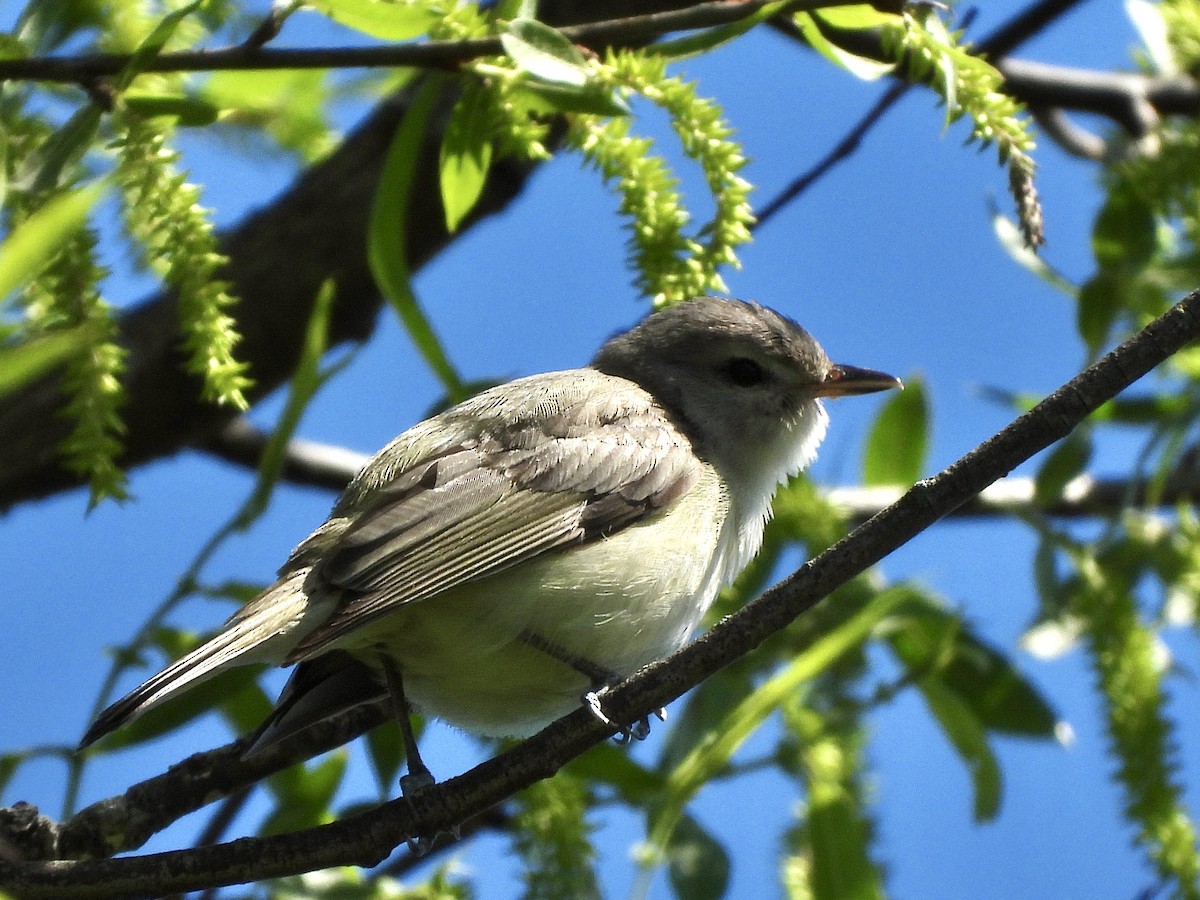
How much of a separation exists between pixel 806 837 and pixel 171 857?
4.88ft

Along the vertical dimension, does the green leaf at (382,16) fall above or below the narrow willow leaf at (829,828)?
above

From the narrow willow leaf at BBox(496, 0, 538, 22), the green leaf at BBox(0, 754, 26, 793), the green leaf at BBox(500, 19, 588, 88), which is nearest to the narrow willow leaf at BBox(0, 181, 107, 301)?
the green leaf at BBox(500, 19, 588, 88)

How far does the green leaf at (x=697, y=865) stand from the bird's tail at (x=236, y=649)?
98 cm

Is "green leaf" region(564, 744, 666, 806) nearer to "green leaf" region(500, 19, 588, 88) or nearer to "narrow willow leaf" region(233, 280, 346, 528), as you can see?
"narrow willow leaf" region(233, 280, 346, 528)

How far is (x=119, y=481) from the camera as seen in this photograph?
2150 millimetres

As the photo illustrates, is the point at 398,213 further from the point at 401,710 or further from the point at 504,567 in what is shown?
the point at 401,710

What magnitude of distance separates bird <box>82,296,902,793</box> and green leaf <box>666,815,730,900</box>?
0.40m

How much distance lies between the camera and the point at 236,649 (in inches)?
97.4

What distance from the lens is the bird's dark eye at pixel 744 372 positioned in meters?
3.55

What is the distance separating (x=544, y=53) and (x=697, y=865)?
1718 mm

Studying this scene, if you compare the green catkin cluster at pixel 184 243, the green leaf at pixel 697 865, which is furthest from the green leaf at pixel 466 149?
the green leaf at pixel 697 865

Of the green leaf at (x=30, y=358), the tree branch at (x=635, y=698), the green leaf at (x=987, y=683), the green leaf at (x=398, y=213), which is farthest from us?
the green leaf at (x=987, y=683)

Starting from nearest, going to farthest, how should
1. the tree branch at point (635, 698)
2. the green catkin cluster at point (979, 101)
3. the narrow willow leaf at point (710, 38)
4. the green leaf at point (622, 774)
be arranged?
the tree branch at point (635, 698) < the green catkin cluster at point (979, 101) < the narrow willow leaf at point (710, 38) < the green leaf at point (622, 774)

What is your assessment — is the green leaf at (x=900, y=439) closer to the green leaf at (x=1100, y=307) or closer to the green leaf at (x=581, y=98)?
the green leaf at (x=1100, y=307)
